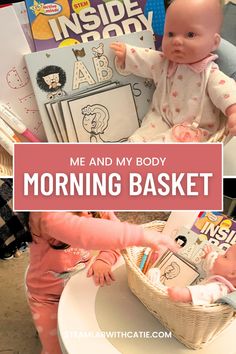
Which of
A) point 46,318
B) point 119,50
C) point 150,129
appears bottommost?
point 46,318

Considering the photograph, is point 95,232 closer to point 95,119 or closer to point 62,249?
point 62,249

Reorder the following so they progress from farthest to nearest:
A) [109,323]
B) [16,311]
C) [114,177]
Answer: [16,311], [109,323], [114,177]

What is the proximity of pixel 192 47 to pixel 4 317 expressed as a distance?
50 centimetres

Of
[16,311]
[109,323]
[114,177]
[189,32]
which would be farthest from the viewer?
[16,311]

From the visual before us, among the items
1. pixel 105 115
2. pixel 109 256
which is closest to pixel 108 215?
pixel 109 256

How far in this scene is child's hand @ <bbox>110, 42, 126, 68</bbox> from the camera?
70cm

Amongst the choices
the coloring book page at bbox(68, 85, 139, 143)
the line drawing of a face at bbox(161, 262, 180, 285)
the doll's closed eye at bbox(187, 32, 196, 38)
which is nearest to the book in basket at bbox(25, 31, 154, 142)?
the coloring book page at bbox(68, 85, 139, 143)

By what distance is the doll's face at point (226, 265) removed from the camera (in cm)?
49

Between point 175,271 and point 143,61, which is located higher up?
point 143,61

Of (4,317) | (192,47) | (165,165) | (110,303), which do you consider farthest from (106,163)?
(4,317)

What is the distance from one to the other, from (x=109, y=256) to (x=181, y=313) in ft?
0.45

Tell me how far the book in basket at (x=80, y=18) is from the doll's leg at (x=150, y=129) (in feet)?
0.43

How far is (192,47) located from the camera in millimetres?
652

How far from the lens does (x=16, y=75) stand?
26.8 inches
